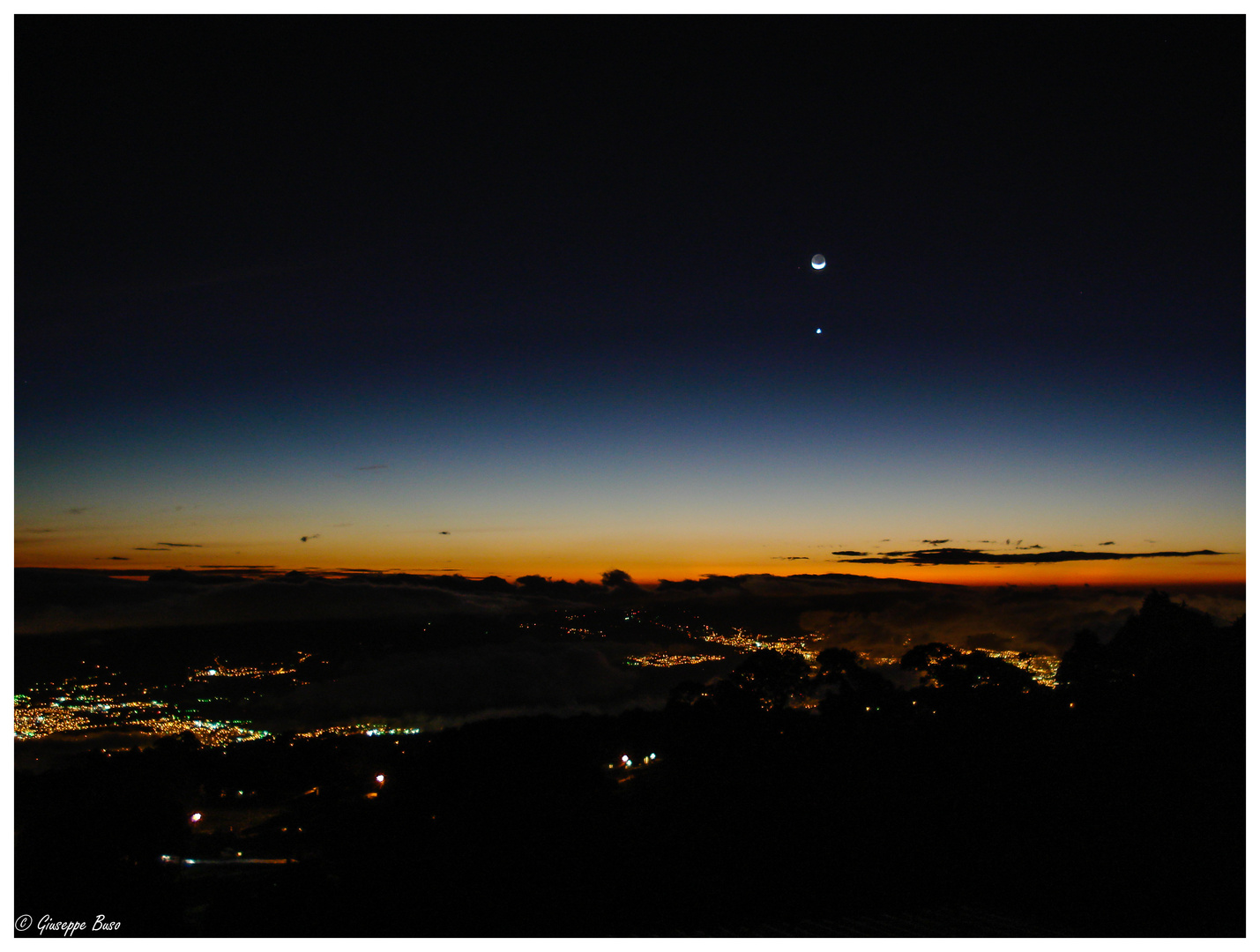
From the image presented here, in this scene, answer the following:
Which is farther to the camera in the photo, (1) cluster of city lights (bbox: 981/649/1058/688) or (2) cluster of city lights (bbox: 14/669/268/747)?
(2) cluster of city lights (bbox: 14/669/268/747)

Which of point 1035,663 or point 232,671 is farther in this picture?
point 232,671

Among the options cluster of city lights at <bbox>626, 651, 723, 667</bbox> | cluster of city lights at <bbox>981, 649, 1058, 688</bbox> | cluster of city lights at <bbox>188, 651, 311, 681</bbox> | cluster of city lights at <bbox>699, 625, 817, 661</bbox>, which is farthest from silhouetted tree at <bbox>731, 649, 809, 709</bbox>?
cluster of city lights at <bbox>188, 651, 311, 681</bbox>

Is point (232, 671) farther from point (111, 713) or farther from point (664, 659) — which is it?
point (664, 659)

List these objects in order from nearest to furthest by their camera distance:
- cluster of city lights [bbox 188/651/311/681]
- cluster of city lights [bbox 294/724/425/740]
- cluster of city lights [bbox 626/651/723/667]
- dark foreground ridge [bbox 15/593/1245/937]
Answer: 1. dark foreground ridge [bbox 15/593/1245/937]
2. cluster of city lights [bbox 626/651/723/667]
3. cluster of city lights [bbox 294/724/425/740]
4. cluster of city lights [bbox 188/651/311/681]
